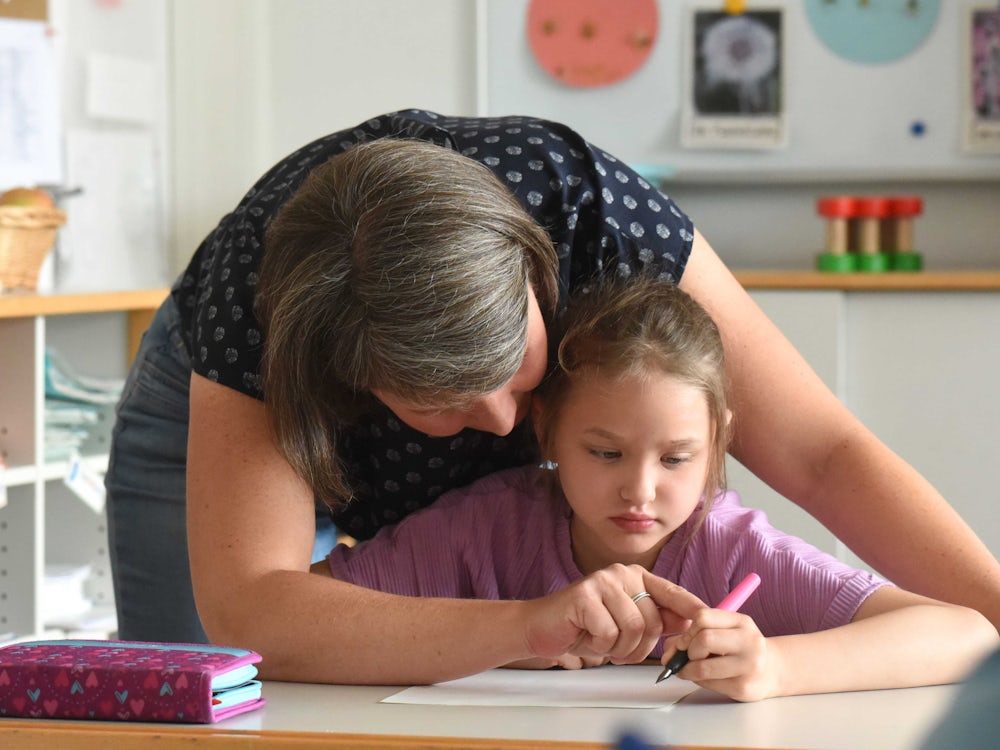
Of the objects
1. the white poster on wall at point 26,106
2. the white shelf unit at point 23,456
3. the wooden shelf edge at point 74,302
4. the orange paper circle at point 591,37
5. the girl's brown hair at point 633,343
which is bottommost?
the white shelf unit at point 23,456

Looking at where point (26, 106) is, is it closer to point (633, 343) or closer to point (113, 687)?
point (633, 343)

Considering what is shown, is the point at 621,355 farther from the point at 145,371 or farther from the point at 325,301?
the point at 145,371

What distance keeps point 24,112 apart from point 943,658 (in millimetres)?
2405

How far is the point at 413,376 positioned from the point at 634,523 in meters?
0.25

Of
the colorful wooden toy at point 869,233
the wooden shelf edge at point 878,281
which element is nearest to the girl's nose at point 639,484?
the wooden shelf edge at point 878,281

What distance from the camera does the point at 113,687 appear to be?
2.66ft

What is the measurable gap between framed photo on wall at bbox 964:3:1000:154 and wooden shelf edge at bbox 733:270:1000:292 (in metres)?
0.36

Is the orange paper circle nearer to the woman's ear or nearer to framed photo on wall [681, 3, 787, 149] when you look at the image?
framed photo on wall [681, 3, 787, 149]

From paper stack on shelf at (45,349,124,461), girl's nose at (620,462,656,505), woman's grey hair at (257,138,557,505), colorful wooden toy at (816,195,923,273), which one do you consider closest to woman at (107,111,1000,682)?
woman's grey hair at (257,138,557,505)

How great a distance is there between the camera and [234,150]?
339 centimetres

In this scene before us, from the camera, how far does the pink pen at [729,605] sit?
0.88 meters

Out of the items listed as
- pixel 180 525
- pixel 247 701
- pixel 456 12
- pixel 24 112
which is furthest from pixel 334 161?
pixel 456 12

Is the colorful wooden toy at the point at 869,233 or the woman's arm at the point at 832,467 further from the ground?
the colorful wooden toy at the point at 869,233

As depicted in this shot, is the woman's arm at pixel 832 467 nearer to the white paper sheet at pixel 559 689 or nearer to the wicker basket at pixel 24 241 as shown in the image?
the white paper sheet at pixel 559 689
